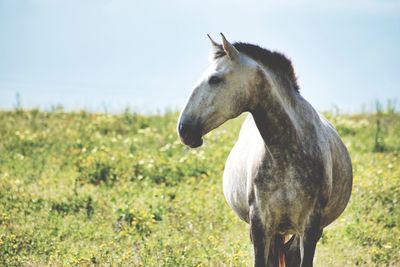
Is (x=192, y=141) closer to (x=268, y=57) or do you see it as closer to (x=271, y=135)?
(x=271, y=135)

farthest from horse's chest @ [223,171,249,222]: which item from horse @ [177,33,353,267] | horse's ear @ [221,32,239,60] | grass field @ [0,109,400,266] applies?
horse's ear @ [221,32,239,60]

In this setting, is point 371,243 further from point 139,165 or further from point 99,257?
point 139,165

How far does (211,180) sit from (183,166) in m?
0.90

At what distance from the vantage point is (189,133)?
4289 millimetres

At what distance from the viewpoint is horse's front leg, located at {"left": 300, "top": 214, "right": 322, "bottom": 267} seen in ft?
16.0

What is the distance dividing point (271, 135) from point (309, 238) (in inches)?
36.7

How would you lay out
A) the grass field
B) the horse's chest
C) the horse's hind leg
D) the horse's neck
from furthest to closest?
the grass field → the horse's hind leg → the horse's chest → the horse's neck

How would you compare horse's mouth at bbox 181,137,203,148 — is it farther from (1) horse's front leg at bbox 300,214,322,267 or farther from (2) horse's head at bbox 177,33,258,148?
(1) horse's front leg at bbox 300,214,322,267

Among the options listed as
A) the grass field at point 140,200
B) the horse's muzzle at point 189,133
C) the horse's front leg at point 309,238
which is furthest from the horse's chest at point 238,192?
the horse's muzzle at point 189,133

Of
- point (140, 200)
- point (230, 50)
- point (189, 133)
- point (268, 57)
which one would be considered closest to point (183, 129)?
point (189, 133)

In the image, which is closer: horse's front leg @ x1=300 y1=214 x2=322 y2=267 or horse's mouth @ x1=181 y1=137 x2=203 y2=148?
horse's mouth @ x1=181 y1=137 x2=203 y2=148

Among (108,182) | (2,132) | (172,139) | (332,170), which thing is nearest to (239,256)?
(332,170)

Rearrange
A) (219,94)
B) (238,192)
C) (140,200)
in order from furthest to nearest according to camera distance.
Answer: (140,200) → (238,192) → (219,94)

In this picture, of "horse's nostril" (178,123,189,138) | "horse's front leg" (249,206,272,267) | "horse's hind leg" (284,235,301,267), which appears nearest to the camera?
"horse's nostril" (178,123,189,138)
